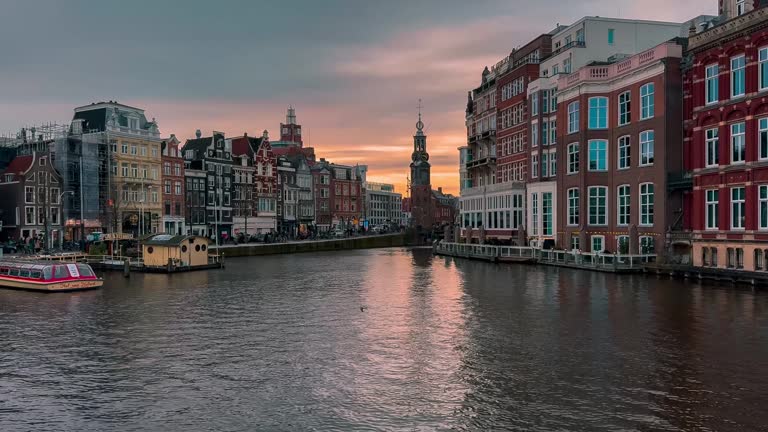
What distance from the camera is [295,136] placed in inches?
7441

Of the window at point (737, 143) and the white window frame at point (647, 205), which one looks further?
the white window frame at point (647, 205)

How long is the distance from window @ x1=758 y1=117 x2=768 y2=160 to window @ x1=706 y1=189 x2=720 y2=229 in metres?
4.70

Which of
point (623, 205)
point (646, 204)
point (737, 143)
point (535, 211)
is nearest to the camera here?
point (737, 143)

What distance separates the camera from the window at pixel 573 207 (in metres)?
66.5

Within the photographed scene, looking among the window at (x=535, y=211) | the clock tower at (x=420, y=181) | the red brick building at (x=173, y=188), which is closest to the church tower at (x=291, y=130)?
the clock tower at (x=420, y=181)

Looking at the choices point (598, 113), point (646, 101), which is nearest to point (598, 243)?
point (598, 113)

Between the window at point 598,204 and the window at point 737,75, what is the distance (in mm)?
18456

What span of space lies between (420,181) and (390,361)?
158 m

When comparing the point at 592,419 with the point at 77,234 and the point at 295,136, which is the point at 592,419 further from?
the point at 295,136

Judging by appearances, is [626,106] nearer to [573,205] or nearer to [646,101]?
[646,101]

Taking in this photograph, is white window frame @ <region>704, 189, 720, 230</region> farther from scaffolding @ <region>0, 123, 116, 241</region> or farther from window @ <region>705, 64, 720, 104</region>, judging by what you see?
scaffolding @ <region>0, 123, 116, 241</region>

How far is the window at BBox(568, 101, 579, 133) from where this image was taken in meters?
66.3

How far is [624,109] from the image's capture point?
61.6 meters

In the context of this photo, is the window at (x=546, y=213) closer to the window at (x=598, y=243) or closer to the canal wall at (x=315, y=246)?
the window at (x=598, y=243)
